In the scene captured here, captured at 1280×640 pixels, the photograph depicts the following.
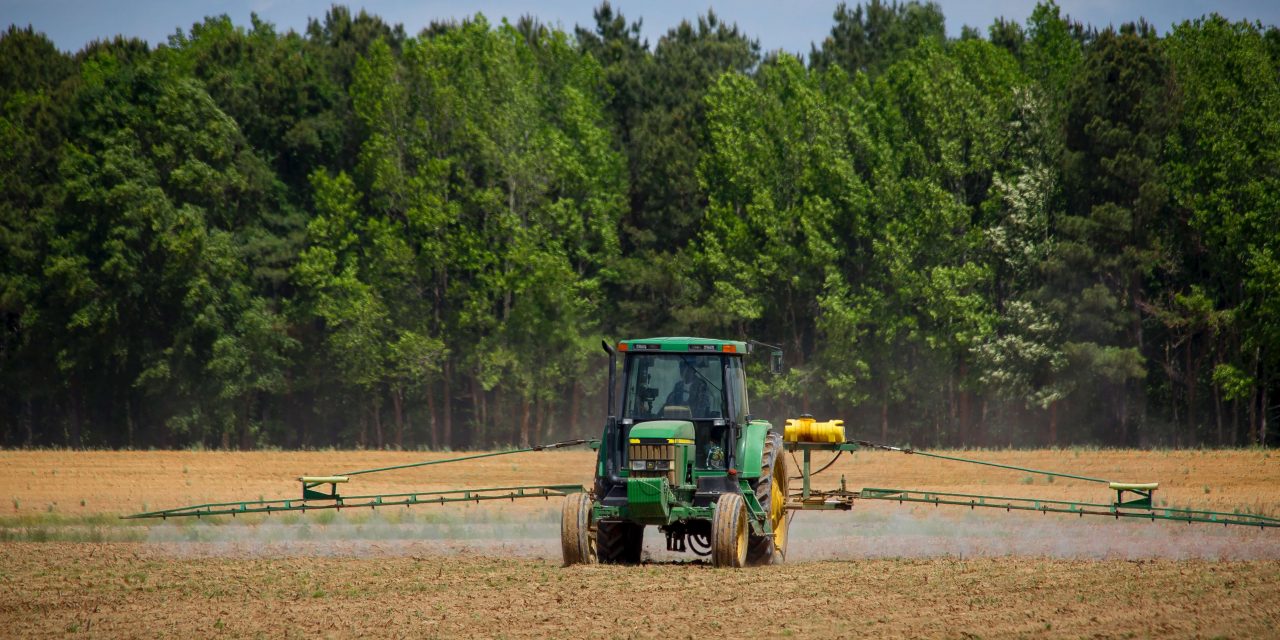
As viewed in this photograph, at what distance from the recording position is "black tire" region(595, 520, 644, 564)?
1942 centimetres

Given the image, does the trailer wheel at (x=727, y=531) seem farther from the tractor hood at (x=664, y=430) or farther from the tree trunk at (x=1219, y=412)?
the tree trunk at (x=1219, y=412)

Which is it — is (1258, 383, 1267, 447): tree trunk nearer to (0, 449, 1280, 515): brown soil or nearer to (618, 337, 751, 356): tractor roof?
(0, 449, 1280, 515): brown soil

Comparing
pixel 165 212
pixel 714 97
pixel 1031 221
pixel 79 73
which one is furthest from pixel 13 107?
pixel 1031 221

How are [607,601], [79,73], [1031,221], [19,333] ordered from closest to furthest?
[607,601] → [1031,221] → [19,333] → [79,73]

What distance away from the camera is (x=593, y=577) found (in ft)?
58.6

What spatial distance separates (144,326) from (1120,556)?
46833 millimetres

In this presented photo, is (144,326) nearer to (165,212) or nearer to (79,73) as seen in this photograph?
(165,212)

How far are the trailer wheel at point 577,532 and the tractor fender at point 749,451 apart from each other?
2044 millimetres

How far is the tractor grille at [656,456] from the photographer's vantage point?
18.5 meters

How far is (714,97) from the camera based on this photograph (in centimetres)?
6047

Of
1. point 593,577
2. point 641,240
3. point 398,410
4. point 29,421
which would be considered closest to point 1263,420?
point 641,240

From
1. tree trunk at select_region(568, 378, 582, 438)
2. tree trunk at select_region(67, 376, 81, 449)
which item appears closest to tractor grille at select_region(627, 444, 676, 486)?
tree trunk at select_region(568, 378, 582, 438)

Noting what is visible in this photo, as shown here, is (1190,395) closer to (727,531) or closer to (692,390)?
(692,390)

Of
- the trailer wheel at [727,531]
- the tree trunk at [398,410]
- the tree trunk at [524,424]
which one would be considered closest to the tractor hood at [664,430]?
the trailer wheel at [727,531]
